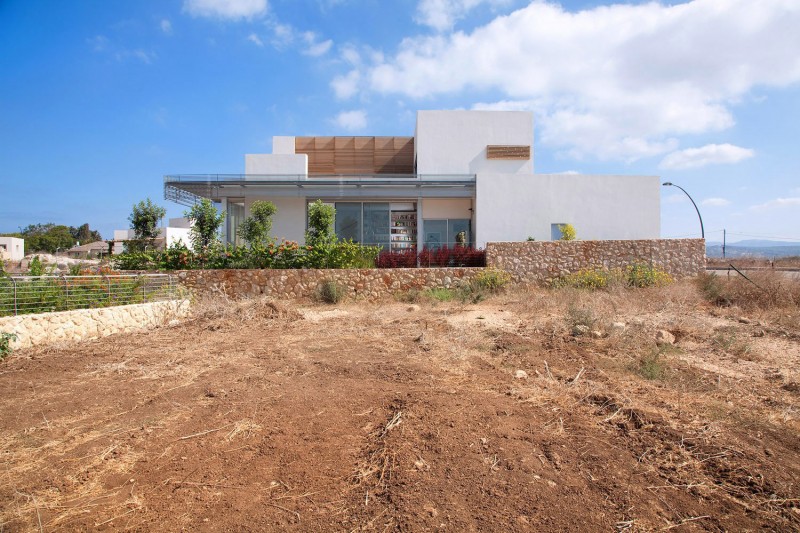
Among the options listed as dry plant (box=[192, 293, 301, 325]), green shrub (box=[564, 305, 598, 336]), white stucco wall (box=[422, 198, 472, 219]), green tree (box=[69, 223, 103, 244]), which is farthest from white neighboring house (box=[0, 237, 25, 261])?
green shrub (box=[564, 305, 598, 336])

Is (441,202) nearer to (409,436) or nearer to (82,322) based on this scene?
(82,322)

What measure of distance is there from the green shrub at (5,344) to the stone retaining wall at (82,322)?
105 mm

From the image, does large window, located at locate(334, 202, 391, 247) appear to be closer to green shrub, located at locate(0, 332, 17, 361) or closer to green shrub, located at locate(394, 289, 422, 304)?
green shrub, located at locate(394, 289, 422, 304)

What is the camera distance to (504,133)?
25312mm

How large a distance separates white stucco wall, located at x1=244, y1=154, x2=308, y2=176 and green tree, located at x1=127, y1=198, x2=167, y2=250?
20.0 ft

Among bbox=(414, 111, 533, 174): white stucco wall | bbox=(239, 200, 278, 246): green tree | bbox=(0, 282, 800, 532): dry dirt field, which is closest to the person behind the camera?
bbox=(0, 282, 800, 532): dry dirt field

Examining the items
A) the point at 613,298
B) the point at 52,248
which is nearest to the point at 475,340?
the point at 613,298

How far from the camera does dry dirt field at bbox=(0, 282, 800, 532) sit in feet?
8.74

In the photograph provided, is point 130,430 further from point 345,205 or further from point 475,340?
point 345,205

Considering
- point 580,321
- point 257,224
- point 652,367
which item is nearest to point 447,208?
point 257,224

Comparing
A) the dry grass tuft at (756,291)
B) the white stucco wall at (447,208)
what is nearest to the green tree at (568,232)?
the white stucco wall at (447,208)

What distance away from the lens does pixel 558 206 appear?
2077 centimetres

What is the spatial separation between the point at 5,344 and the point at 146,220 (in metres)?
13.1

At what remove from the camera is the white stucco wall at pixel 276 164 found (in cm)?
2327
